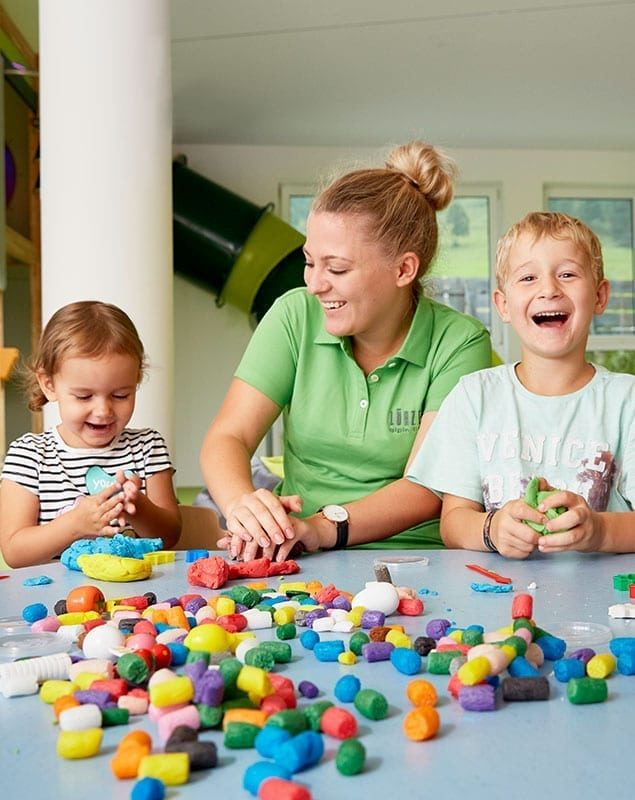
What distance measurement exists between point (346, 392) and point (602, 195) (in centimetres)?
595

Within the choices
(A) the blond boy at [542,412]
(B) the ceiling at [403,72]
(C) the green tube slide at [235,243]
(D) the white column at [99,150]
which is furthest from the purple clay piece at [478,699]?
(C) the green tube slide at [235,243]

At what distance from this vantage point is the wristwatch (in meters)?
1.35

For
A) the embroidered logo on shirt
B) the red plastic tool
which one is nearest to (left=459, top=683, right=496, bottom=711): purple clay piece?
the red plastic tool

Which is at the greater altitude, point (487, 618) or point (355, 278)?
point (355, 278)

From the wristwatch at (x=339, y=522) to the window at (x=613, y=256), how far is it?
5.90 meters

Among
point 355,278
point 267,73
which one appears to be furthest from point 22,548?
point 267,73

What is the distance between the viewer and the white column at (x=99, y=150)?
2.68 m

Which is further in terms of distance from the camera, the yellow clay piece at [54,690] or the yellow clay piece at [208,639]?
the yellow clay piece at [208,639]

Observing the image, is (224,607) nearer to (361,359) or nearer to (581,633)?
(581,633)

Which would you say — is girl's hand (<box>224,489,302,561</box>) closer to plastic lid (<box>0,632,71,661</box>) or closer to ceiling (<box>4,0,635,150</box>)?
plastic lid (<box>0,632,71,661</box>)

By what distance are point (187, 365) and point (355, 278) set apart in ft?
17.0

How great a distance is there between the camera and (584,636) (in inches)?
31.1

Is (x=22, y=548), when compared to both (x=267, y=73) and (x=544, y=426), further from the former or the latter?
(x=267, y=73)

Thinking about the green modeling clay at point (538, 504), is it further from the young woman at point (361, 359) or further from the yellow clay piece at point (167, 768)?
the yellow clay piece at point (167, 768)
